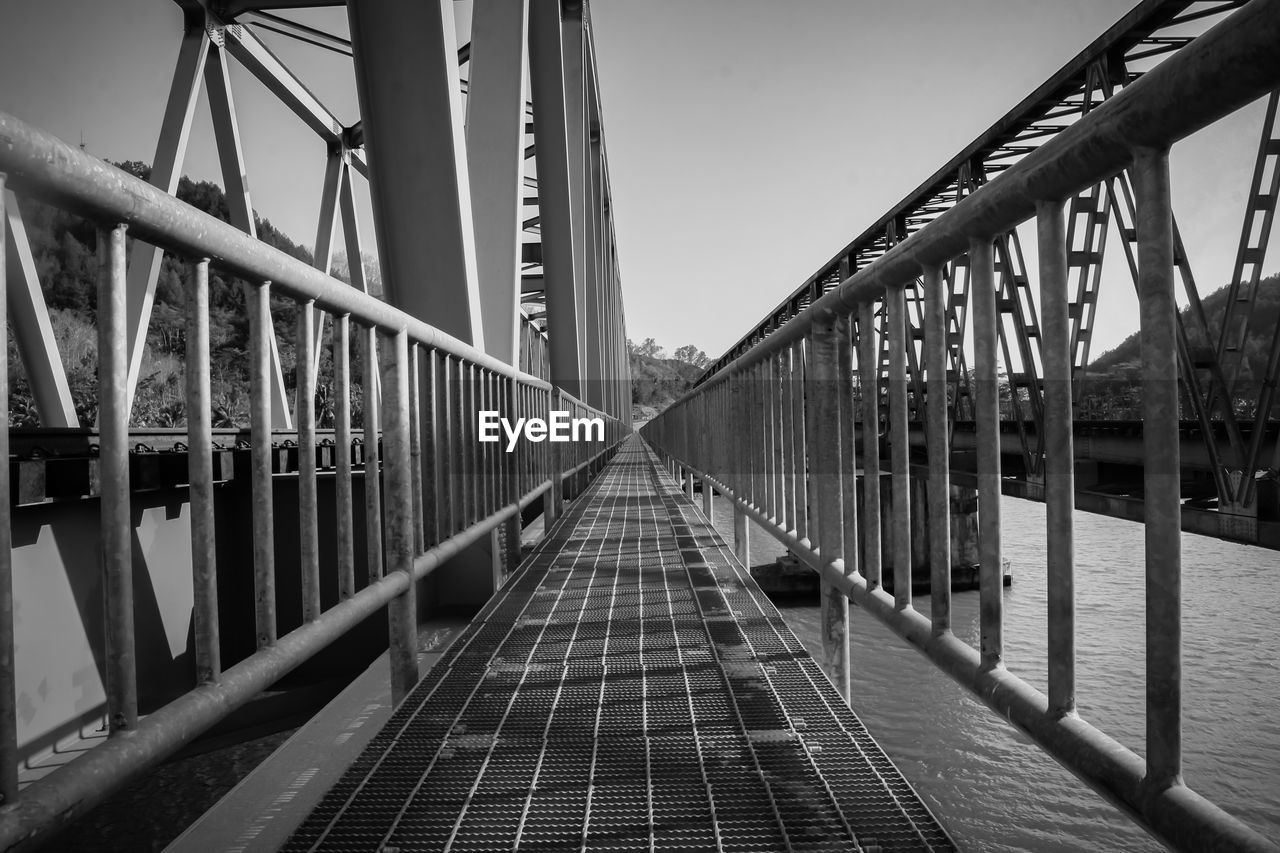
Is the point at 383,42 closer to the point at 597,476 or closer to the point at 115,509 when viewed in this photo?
the point at 115,509

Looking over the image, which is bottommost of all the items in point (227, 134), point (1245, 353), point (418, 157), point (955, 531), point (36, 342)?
point (955, 531)

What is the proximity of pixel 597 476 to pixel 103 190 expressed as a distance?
456 inches

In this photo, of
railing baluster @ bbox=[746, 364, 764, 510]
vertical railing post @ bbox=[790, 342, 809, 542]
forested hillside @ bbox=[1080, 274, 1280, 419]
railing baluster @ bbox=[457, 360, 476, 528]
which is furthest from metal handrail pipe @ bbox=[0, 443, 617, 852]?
forested hillside @ bbox=[1080, 274, 1280, 419]

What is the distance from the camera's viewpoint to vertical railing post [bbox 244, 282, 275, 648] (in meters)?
1.49

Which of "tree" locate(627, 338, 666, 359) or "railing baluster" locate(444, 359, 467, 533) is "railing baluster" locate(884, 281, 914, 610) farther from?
"tree" locate(627, 338, 666, 359)

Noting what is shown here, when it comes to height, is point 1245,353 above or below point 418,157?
below

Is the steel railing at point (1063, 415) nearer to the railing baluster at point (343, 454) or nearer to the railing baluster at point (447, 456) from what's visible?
the railing baluster at point (343, 454)

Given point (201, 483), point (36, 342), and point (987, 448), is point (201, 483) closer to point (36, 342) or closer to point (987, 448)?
point (987, 448)

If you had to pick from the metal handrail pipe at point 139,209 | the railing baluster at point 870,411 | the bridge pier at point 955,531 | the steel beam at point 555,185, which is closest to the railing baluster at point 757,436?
the railing baluster at point 870,411

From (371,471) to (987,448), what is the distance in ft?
5.29

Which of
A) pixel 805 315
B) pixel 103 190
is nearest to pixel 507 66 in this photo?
pixel 805 315

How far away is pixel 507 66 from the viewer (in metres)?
7.09

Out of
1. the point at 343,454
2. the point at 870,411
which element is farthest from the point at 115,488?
the point at 870,411

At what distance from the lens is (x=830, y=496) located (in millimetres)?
2443
